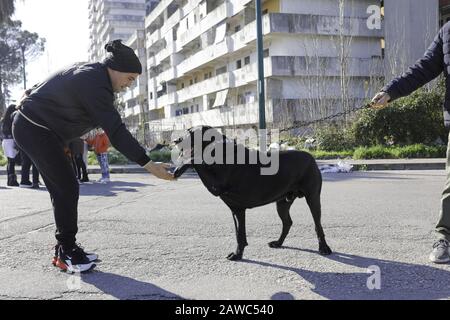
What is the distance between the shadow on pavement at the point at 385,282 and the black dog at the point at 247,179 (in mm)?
545

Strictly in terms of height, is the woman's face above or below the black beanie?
below

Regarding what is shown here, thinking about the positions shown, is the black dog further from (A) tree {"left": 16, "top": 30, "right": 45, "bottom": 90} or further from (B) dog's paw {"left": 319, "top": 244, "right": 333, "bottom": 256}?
(A) tree {"left": 16, "top": 30, "right": 45, "bottom": 90}

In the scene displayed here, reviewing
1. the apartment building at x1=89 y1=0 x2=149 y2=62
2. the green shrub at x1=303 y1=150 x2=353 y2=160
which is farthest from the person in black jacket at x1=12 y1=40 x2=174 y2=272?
the apartment building at x1=89 y1=0 x2=149 y2=62

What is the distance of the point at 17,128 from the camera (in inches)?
151

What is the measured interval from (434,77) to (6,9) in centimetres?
2379

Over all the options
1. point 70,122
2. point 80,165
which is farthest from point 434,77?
point 80,165

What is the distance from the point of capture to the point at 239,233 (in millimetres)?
4082

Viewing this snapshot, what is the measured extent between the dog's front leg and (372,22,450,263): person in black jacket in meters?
1.59

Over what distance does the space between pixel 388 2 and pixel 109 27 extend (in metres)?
69.6

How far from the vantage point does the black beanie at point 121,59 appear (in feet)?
12.3

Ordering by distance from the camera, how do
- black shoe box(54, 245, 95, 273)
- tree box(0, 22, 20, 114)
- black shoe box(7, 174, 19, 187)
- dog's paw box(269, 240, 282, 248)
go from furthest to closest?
tree box(0, 22, 20, 114)
black shoe box(7, 174, 19, 187)
dog's paw box(269, 240, 282, 248)
black shoe box(54, 245, 95, 273)

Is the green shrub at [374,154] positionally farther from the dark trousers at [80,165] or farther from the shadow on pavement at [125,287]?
the shadow on pavement at [125,287]

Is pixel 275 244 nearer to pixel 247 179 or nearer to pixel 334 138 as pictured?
pixel 247 179

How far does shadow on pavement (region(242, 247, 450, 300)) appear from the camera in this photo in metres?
3.21
